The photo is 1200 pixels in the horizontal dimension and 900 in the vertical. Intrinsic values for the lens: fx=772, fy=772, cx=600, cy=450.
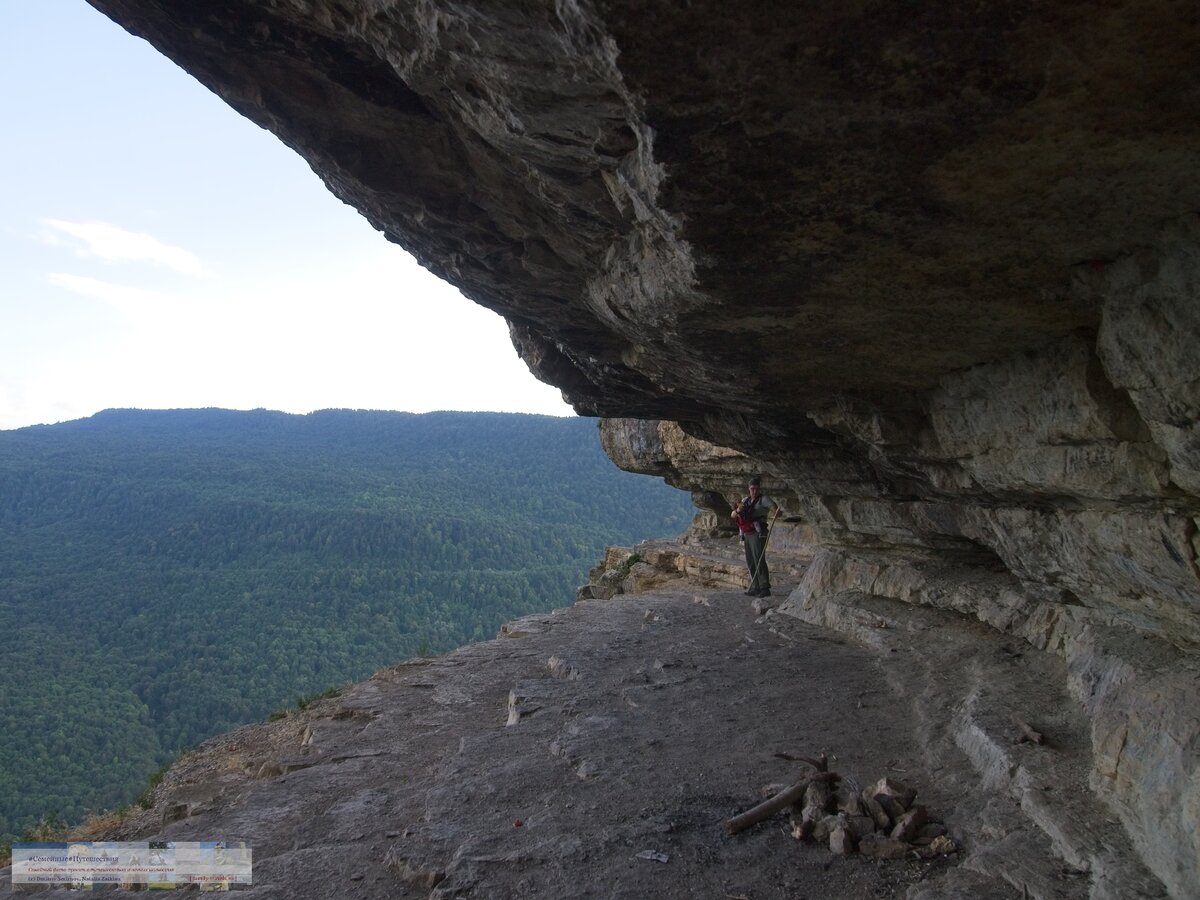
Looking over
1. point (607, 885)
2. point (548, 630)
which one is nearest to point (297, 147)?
point (607, 885)

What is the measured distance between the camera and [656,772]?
252 inches

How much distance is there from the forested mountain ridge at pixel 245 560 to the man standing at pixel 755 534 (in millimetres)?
27507

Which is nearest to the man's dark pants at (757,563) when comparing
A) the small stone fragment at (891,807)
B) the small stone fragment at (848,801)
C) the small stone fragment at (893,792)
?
the small stone fragment at (848,801)

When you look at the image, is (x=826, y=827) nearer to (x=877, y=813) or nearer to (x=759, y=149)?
(x=877, y=813)

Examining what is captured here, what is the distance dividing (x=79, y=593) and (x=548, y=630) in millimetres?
71336

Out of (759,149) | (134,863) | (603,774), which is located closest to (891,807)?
(603,774)

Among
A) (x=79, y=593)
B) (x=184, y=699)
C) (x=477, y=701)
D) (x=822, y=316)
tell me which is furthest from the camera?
(x=79, y=593)

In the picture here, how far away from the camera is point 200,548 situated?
82.2 m

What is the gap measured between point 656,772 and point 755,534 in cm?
765

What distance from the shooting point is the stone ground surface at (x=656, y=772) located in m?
4.62

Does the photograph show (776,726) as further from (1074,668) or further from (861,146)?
(861,146)

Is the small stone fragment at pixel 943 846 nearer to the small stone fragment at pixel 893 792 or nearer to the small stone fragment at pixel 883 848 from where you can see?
the small stone fragment at pixel 883 848

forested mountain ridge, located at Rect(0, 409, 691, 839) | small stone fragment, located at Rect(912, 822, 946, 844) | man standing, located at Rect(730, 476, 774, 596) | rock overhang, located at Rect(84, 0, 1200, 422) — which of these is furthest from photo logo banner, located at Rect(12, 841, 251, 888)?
forested mountain ridge, located at Rect(0, 409, 691, 839)

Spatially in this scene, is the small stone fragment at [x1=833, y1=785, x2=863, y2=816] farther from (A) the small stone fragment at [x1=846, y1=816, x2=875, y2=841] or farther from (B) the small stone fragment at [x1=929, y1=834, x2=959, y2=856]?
(B) the small stone fragment at [x1=929, y1=834, x2=959, y2=856]
